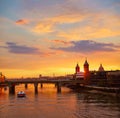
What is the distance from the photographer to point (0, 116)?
266ft

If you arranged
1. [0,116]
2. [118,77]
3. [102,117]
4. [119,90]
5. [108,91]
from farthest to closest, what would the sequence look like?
[118,77], [108,91], [119,90], [0,116], [102,117]

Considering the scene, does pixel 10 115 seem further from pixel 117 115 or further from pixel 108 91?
pixel 108 91

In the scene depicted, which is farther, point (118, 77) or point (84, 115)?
point (118, 77)

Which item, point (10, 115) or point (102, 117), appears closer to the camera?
point (102, 117)

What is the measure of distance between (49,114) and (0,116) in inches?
480

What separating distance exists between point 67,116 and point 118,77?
124532 mm

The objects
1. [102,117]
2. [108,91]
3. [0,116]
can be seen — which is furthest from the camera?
[108,91]

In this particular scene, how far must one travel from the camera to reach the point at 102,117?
74.9m

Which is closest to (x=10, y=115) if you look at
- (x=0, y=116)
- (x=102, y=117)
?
(x=0, y=116)

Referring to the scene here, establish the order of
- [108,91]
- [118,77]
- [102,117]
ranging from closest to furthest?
[102,117] < [108,91] < [118,77]

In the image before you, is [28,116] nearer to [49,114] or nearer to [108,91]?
[49,114]

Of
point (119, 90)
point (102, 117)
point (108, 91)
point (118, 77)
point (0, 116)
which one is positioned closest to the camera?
point (102, 117)

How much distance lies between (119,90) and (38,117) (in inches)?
3054

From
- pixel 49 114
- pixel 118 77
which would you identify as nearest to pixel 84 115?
pixel 49 114
